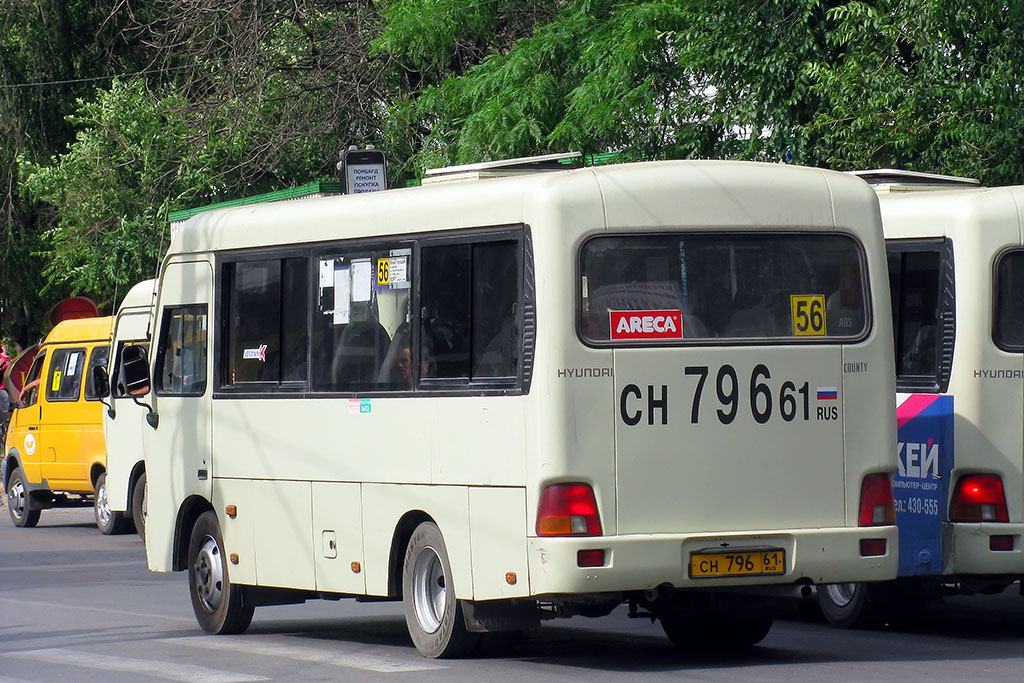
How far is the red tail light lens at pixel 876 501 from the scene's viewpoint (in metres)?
9.95

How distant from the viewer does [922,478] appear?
11.2 m

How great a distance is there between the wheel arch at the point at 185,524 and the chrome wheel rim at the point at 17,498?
38.4ft

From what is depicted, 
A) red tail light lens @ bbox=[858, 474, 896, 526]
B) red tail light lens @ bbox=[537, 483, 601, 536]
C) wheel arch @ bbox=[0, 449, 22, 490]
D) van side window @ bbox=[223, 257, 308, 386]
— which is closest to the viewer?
red tail light lens @ bbox=[537, 483, 601, 536]

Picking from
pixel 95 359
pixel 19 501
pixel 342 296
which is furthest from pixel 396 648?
pixel 19 501

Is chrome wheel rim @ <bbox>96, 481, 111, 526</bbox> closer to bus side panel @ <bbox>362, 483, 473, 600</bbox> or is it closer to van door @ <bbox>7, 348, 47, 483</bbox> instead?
van door @ <bbox>7, 348, 47, 483</bbox>

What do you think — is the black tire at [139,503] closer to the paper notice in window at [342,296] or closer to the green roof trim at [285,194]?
the green roof trim at [285,194]

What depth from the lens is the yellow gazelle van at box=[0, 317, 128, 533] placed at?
22.2m

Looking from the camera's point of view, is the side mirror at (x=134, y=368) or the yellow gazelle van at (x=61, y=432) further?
the yellow gazelle van at (x=61, y=432)

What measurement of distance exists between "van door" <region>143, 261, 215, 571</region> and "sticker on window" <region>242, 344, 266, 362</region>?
0.45 metres

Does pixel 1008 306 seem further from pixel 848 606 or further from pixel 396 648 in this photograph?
pixel 396 648

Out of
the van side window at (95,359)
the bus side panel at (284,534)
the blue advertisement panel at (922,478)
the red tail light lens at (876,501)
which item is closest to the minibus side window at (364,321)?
the bus side panel at (284,534)

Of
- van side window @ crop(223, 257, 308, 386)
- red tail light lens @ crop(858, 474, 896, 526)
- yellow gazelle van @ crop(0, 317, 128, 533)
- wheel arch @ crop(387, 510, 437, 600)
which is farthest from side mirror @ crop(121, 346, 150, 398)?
yellow gazelle van @ crop(0, 317, 128, 533)

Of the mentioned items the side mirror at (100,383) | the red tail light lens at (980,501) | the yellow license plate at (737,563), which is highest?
the side mirror at (100,383)

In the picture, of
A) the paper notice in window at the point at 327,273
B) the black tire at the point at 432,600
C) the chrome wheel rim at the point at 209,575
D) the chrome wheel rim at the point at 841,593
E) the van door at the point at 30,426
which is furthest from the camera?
the van door at the point at 30,426
